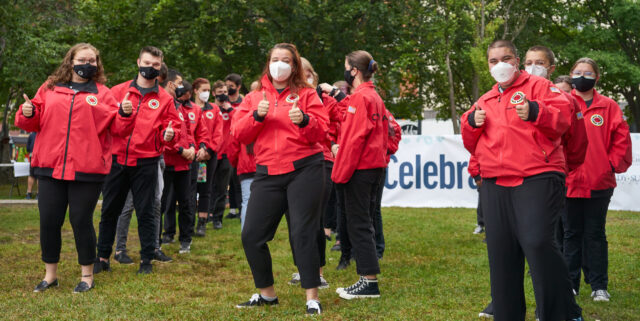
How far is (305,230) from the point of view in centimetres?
520

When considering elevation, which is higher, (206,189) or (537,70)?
(537,70)

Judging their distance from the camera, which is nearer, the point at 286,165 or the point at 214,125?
the point at 286,165

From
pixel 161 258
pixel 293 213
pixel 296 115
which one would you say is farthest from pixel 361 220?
pixel 161 258

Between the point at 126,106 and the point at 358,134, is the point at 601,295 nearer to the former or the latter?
the point at 358,134

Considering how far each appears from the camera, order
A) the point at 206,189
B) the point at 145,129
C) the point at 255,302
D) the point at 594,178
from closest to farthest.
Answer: the point at 255,302 → the point at 594,178 → the point at 145,129 → the point at 206,189

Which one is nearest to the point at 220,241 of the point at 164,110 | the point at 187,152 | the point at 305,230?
the point at 187,152

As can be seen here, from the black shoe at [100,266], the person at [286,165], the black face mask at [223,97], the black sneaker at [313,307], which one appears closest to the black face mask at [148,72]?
the person at [286,165]

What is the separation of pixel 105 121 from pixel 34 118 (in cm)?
60

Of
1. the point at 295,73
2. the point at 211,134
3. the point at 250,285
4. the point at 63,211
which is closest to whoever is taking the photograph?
the point at 295,73

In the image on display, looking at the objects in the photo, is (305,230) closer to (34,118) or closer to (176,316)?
(176,316)

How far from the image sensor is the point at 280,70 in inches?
204

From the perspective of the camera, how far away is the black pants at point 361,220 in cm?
597

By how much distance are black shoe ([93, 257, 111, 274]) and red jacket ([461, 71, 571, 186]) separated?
4.57 metres

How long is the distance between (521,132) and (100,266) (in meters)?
4.92
